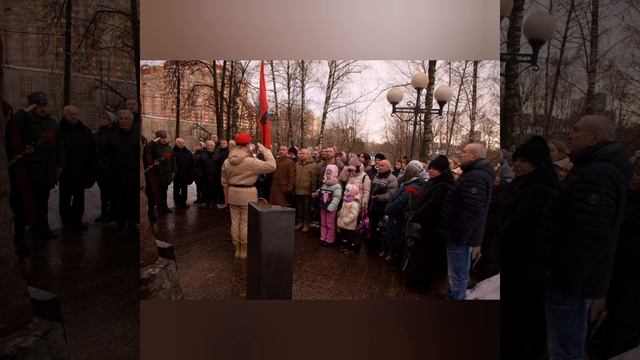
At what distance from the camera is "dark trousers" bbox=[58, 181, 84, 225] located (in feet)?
9.04

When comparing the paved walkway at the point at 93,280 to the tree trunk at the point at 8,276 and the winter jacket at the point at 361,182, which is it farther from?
the winter jacket at the point at 361,182

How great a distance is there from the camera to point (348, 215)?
10.1 feet

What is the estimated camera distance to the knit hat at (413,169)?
2.96 meters

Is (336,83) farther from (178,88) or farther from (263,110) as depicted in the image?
(178,88)

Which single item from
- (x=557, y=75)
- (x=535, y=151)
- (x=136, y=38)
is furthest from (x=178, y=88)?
(x=557, y=75)

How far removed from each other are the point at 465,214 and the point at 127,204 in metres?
2.18

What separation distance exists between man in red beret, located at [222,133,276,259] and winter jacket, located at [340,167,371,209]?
0.48 meters

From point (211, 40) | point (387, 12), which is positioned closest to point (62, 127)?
point (211, 40)

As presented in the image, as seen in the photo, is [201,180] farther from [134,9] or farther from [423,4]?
[423,4]

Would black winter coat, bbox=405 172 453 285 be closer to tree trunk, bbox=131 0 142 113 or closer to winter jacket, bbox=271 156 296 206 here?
winter jacket, bbox=271 156 296 206

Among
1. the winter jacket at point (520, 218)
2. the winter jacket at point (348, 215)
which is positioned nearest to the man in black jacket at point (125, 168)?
the winter jacket at point (348, 215)

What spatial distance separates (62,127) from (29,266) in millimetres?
831

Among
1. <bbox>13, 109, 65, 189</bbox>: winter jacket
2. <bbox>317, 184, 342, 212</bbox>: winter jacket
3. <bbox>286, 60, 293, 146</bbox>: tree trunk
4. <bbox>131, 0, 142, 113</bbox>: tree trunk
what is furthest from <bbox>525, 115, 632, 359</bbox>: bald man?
<bbox>13, 109, 65, 189</bbox>: winter jacket

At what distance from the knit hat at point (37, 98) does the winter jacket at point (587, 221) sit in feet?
9.71
